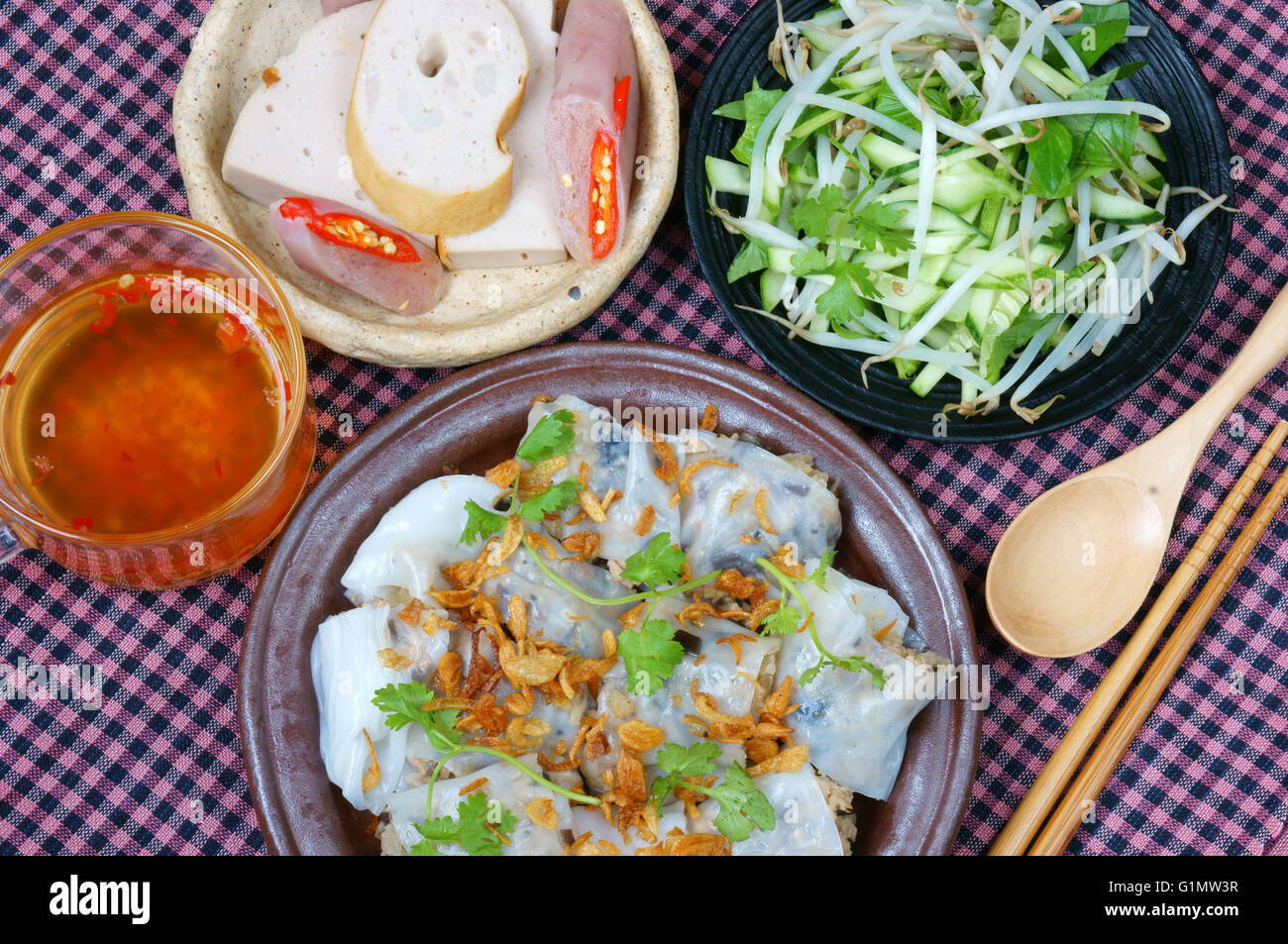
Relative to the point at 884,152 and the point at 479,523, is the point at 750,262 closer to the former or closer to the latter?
the point at 884,152

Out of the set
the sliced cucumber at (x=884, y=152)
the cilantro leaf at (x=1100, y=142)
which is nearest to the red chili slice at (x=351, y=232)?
the sliced cucumber at (x=884, y=152)

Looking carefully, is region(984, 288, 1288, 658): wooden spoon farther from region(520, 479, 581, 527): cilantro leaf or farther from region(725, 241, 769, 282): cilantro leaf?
region(520, 479, 581, 527): cilantro leaf

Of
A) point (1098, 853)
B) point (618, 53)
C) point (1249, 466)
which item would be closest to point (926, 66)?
point (618, 53)

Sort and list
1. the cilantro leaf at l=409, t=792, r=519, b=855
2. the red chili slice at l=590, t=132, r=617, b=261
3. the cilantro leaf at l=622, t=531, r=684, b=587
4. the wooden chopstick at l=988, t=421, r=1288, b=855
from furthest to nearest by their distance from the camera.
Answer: the wooden chopstick at l=988, t=421, r=1288, b=855 < the red chili slice at l=590, t=132, r=617, b=261 < the cilantro leaf at l=622, t=531, r=684, b=587 < the cilantro leaf at l=409, t=792, r=519, b=855

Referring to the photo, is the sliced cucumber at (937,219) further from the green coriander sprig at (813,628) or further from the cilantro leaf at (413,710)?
the cilantro leaf at (413,710)

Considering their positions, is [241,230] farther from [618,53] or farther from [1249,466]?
[1249,466]

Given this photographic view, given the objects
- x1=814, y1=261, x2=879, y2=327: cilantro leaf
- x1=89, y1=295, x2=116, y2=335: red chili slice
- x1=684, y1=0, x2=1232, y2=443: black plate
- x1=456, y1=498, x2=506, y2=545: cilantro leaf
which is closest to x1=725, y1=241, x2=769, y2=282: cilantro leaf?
x1=684, y1=0, x2=1232, y2=443: black plate
